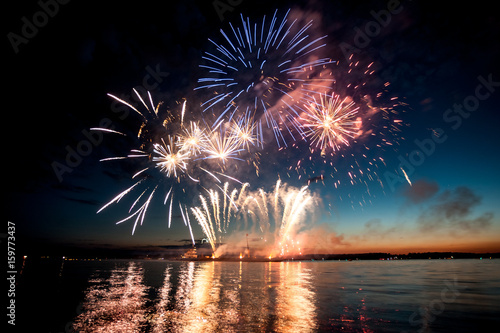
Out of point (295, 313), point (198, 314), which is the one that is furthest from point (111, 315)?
point (295, 313)

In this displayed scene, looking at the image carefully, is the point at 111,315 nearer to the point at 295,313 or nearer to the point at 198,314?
→ the point at 198,314

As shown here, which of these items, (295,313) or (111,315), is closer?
(111,315)

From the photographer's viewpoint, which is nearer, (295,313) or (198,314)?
(198,314)

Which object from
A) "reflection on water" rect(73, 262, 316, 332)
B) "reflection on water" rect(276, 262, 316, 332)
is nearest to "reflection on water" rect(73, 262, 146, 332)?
"reflection on water" rect(73, 262, 316, 332)

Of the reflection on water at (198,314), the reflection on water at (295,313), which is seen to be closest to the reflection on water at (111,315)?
the reflection on water at (198,314)

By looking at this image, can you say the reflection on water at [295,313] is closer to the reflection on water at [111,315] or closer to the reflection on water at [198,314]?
the reflection on water at [198,314]

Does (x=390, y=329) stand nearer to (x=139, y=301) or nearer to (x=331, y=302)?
(x=331, y=302)

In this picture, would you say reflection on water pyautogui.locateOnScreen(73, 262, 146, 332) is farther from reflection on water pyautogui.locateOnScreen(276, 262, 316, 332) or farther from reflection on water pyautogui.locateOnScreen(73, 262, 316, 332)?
reflection on water pyautogui.locateOnScreen(276, 262, 316, 332)

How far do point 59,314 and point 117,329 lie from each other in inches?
232

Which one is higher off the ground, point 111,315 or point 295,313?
point 295,313

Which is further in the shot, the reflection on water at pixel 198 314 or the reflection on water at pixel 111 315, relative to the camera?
the reflection on water at pixel 111 315

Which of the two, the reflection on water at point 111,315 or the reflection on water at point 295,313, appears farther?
the reflection on water at point 111,315

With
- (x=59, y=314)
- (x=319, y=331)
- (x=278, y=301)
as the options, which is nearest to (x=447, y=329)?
(x=319, y=331)

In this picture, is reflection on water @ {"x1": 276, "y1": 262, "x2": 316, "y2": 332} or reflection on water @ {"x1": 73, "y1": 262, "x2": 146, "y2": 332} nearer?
reflection on water @ {"x1": 276, "y1": 262, "x2": 316, "y2": 332}
